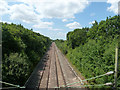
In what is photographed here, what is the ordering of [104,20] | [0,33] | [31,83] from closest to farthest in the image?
[0,33] < [31,83] < [104,20]

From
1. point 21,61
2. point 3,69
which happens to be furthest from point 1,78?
point 21,61

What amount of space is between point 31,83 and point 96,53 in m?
6.61

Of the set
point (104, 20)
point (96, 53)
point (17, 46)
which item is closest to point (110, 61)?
point (96, 53)

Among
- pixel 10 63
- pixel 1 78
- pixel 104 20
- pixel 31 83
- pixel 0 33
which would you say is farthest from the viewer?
pixel 104 20

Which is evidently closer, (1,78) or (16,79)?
(1,78)

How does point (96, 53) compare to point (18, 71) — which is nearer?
point (18, 71)

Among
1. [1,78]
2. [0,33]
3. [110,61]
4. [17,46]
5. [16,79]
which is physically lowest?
[16,79]

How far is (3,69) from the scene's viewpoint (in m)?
6.33

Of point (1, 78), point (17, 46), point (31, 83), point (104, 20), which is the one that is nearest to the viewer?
point (1, 78)

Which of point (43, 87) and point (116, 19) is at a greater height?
point (116, 19)

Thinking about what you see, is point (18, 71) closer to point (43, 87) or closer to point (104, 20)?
point (43, 87)

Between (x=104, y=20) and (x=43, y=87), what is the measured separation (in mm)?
9398

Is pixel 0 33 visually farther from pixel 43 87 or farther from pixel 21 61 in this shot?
pixel 43 87

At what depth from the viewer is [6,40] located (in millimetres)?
7980
